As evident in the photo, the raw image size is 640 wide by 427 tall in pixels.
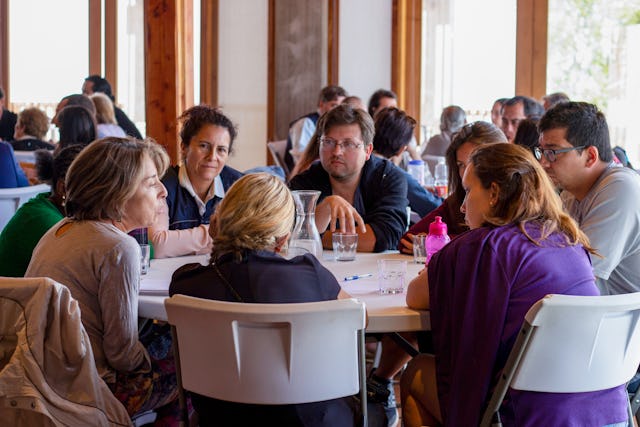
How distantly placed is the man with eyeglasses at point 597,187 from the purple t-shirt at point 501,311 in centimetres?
51

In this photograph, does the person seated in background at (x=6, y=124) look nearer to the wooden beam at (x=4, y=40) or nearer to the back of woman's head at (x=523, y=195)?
the wooden beam at (x=4, y=40)

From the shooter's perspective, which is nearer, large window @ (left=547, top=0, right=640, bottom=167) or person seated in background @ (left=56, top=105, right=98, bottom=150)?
person seated in background @ (left=56, top=105, right=98, bottom=150)

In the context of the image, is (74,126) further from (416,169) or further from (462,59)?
(462,59)

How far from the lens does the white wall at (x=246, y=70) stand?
8250mm

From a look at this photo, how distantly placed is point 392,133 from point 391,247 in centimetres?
174

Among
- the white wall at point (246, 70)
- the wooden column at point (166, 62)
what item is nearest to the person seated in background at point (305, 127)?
the white wall at point (246, 70)

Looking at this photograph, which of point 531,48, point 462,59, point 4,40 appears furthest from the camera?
point 4,40

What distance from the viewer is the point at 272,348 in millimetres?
1947

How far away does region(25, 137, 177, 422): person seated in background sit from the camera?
234 cm

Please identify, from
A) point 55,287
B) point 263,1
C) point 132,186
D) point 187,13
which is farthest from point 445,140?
point 55,287

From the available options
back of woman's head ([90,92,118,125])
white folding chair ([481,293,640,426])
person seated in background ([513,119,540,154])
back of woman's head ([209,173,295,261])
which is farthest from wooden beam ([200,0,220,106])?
white folding chair ([481,293,640,426])

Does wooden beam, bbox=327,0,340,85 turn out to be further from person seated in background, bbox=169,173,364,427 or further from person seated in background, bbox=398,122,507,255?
person seated in background, bbox=169,173,364,427

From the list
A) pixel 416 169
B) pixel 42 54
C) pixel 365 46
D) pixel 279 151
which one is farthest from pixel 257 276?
pixel 42 54

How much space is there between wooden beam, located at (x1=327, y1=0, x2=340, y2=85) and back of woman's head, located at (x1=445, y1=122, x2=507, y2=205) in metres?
4.78
